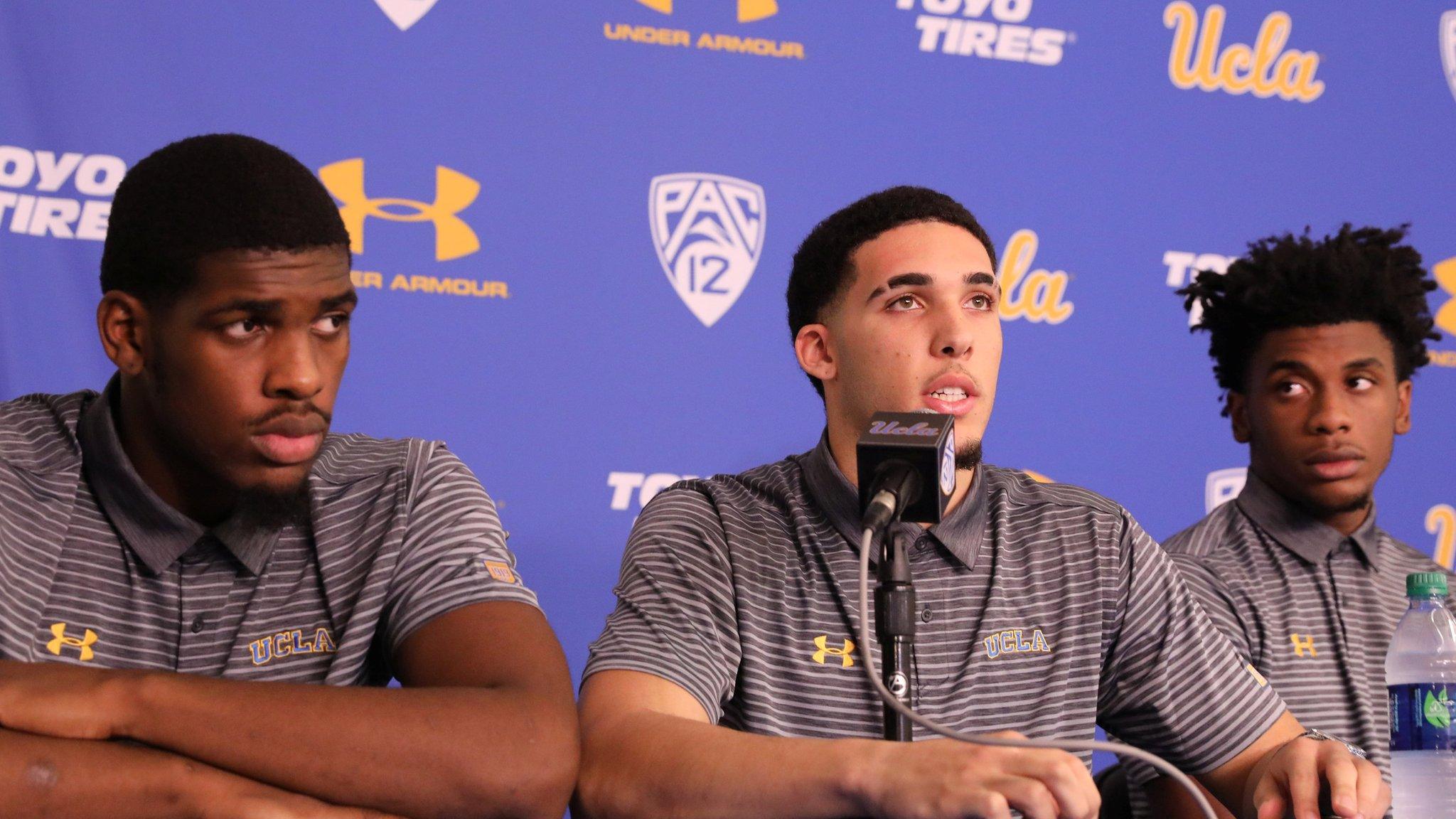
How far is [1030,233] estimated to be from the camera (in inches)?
120

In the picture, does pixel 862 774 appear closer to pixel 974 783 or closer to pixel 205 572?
pixel 974 783

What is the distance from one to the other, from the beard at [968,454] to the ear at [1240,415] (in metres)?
0.88

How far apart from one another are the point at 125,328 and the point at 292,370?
23 centimetres

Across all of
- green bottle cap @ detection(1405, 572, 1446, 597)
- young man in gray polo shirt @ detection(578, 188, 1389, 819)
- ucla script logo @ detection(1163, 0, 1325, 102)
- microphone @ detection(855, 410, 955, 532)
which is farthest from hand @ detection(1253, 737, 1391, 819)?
ucla script logo @ detection(1163, 0, 1325, 102)

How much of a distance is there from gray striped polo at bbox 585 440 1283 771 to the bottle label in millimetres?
151

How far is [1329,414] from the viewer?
7.97 ft

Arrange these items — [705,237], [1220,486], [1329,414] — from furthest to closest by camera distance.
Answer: [1220,486]
[705,237]
[1329,414]

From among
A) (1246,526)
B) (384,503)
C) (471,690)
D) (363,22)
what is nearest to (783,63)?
(363,22)

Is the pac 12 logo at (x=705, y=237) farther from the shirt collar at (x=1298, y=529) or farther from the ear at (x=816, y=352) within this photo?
the shirt collar at (x=1298, y=529)

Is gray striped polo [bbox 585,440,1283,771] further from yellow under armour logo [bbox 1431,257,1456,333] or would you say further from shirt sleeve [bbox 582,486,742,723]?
yellow under armour logo [bbox 1431,257,1456,333]

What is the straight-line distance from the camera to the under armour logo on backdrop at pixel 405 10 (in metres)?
2.63

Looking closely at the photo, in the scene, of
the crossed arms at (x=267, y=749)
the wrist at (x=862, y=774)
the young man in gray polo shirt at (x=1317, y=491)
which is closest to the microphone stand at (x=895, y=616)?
the wrist at (x=862, y=774)

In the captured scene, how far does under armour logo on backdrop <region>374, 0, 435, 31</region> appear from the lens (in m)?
2.63

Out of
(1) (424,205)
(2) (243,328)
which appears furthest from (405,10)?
(2) (243,328)
